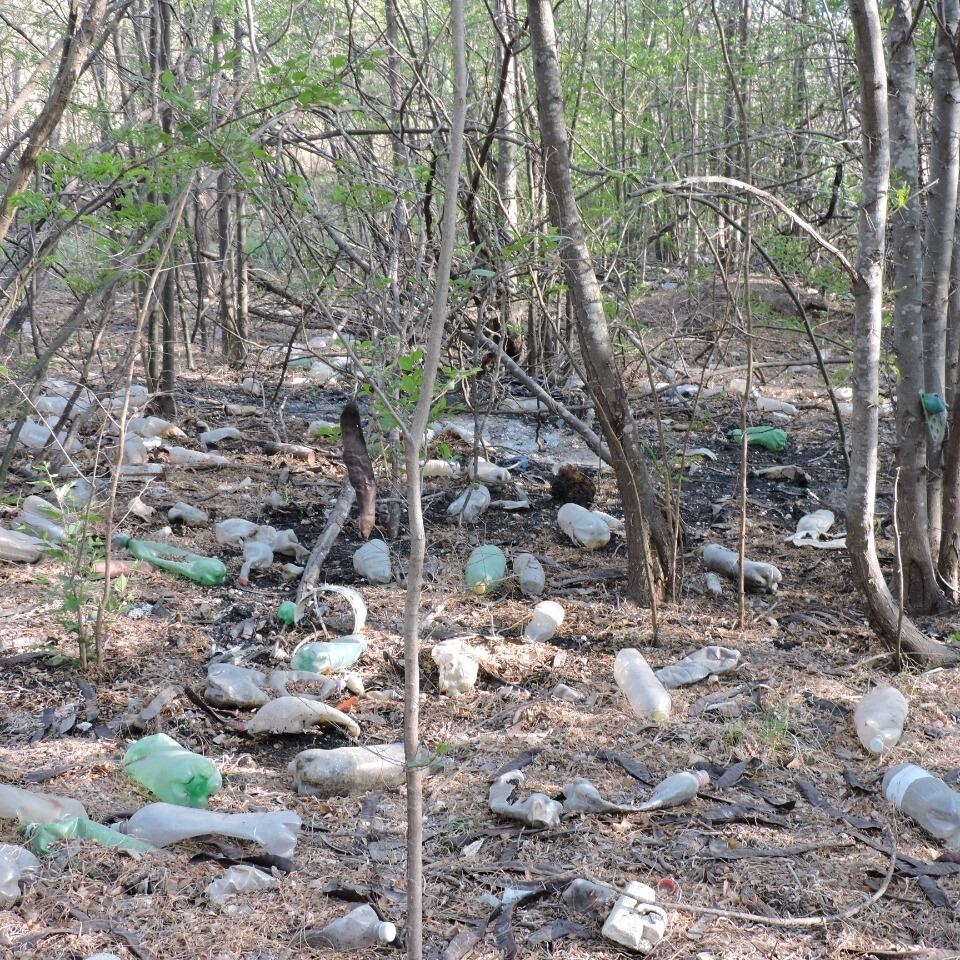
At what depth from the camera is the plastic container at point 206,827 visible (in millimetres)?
2494

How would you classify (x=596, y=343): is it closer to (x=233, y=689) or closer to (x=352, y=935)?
(x=233, y=689)

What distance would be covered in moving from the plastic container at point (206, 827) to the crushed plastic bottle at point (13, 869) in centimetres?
28

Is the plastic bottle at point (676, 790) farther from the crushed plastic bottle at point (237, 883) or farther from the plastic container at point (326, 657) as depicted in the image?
the plastic container at point (326, 657)

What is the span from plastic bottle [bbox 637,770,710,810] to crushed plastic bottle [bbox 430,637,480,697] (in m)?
0.92

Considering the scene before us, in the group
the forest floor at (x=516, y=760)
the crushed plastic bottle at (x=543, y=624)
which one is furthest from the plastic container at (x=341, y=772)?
the crushed plastic bottle at (x=543, y=624)

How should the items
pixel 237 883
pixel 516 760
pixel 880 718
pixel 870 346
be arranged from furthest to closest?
pixel 870 346
pixel 880 718
pixel 516 760
pixel 237 883

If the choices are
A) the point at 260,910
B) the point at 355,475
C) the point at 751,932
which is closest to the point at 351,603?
the point at 355,475

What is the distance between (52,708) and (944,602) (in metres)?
3.64

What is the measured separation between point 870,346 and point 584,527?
191 centimetres

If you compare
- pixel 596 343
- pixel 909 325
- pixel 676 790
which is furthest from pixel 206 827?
pixel 909 325

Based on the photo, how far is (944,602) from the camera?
13.5 ft

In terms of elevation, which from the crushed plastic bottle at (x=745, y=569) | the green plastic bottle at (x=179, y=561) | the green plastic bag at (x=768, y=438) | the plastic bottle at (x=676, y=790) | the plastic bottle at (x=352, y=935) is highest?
the green plastic bag at (x=768, y=438)

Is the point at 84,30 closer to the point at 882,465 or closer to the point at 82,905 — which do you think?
the point at 82,905

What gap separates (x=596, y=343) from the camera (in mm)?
3977
